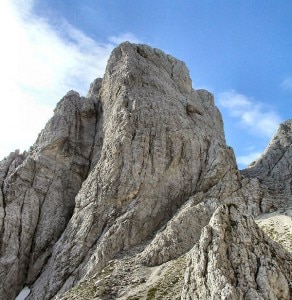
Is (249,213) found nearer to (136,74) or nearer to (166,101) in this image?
(166,101)

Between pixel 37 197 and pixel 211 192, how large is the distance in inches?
1124

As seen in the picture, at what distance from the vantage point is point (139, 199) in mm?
62094

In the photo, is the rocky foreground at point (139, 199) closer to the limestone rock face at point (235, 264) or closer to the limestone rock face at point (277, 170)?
the limestone rock face at point (235, 264)

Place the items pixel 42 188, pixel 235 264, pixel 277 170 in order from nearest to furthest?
pixel 235 264
pixel 42 188
pixel 277 170

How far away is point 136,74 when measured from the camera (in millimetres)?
79562

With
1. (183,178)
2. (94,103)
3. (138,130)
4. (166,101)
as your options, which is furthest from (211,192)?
(94,103)

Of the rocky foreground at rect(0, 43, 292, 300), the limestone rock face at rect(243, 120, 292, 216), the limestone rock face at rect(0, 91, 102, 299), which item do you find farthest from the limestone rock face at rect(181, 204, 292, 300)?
the limestone rock face at rect(0, 91, 102, 299)

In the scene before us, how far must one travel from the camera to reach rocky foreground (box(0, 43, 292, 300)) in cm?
3672

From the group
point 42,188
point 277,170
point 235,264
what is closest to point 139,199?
point 42,188

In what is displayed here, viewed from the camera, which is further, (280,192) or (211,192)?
(280,192)

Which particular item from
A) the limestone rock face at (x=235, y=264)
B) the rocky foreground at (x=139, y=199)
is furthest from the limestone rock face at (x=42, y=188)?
the limestone rock face at (x=235, y=264)

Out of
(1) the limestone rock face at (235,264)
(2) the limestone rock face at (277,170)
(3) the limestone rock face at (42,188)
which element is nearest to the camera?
(1) the limestone rock face at (235,264)

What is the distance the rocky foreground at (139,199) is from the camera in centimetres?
3672

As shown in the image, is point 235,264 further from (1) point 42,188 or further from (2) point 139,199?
(1) point 42,188
